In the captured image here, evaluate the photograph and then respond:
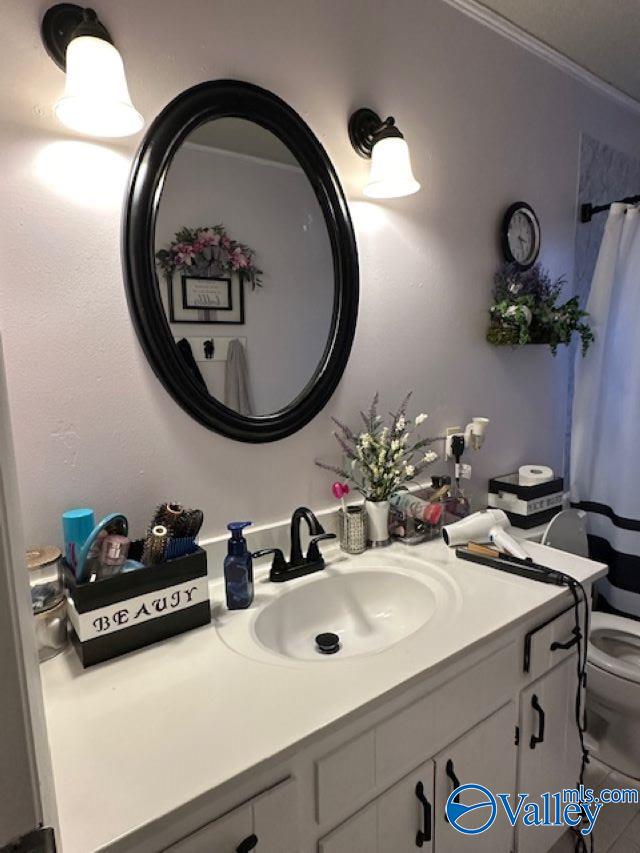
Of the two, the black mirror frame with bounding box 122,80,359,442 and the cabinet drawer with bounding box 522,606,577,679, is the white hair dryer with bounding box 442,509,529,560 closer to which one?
the cabinet drawer with bounding box 522,606,577,679

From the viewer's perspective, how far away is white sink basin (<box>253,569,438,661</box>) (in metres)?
1.17

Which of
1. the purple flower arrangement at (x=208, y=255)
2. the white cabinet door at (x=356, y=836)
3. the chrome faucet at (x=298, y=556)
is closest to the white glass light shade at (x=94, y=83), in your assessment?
the purple flower arrangement at (x=208, y=255)

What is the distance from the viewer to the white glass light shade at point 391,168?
132 centimetres

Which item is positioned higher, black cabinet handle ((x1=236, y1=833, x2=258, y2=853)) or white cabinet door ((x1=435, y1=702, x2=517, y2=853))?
black cabinet handle ((x1=236, y1=833, x2=258, y2=853))

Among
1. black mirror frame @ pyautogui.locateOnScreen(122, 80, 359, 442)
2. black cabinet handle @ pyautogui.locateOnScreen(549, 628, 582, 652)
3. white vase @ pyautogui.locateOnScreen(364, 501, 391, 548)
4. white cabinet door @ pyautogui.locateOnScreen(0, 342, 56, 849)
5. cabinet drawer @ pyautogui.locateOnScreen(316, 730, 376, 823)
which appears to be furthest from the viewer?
white vase @ pyautogui.locateOnScreen(364, 501, 391, 548)

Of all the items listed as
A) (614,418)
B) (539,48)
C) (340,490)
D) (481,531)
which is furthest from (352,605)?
(539,48)

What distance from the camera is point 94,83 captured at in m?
0.91

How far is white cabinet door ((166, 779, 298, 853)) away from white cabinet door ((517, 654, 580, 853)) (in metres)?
0.64

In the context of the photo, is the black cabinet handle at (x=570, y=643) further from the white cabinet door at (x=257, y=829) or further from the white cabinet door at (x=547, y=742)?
the white cabinet door at (x=257, y=829)

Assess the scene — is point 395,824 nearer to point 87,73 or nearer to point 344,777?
point 344,777

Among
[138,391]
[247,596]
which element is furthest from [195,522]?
[138,391]

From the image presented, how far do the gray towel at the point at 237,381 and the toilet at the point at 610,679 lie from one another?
1.08 m

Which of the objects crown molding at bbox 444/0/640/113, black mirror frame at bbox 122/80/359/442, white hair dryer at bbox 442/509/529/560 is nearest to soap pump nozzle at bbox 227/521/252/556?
black mirror frame at bbox 122/80/359/442

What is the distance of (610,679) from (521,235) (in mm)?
1514
